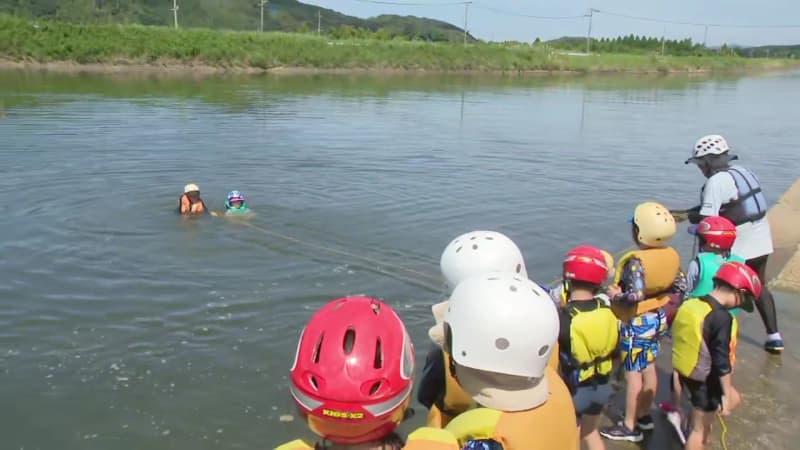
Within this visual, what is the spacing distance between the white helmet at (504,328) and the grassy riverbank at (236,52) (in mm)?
53749

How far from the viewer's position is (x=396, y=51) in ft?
229

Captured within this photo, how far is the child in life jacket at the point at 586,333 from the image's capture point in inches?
157

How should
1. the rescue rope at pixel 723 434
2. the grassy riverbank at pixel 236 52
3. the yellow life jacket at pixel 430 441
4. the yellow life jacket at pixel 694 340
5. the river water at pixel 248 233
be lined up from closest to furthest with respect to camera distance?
the yellow life jacket at pixel 430 441, the yellow life jacket at pixel 694 340, the rescue rope at pixel 723 434, the river water at pixel 248 233, the grassy riverbank at pixel 236 52

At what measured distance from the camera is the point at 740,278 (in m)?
4.16

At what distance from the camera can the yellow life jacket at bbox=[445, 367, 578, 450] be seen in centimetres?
272

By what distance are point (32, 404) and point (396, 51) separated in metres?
66.7

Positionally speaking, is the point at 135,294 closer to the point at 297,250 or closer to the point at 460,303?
the point at 297,250

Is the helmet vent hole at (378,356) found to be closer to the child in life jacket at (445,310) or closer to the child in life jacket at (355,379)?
the child in life jacket at (355,379)

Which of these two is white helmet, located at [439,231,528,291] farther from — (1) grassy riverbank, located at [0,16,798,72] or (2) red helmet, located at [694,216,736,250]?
(1) grassy riverbank, located at [0,16,798,72]

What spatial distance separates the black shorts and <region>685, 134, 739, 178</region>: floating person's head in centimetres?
221

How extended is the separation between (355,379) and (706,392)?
9.83 feet

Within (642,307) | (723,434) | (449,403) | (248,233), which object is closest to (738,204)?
(642,307)

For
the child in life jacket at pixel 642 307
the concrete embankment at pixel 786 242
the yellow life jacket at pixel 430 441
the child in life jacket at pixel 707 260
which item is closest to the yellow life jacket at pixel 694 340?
the child in life jacket at pixel 642 307

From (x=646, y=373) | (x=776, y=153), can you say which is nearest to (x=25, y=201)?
(x=646, y=373)
